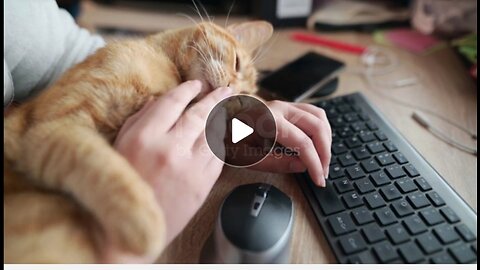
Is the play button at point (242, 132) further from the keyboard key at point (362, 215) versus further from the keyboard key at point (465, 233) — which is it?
the keyboard key at point (465, 233)

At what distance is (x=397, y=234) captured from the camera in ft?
1.76

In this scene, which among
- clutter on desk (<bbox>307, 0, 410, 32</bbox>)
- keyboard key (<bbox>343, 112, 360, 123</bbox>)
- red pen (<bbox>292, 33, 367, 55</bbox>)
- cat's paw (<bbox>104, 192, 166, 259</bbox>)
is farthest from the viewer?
clutter on desk (<bbox>307, 0, 410, 32</bbox>)

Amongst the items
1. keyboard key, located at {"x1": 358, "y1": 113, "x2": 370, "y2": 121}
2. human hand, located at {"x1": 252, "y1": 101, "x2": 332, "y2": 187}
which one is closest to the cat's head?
human hand, located at {"x1": 252, "y1": 101, "x2": 332, "y2": 187}

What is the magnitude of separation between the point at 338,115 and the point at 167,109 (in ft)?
1.17

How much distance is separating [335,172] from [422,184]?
0.42 ft

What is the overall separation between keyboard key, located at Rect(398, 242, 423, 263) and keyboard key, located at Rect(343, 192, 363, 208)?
0.29 feet

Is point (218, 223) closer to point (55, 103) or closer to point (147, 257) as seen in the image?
point (147, 257)

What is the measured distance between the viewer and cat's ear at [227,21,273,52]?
35.9 inches

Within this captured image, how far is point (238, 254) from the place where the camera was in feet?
1.63

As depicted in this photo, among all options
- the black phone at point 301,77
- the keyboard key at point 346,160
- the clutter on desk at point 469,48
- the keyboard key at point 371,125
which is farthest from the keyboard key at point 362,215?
the clutter on desk at point 469,48

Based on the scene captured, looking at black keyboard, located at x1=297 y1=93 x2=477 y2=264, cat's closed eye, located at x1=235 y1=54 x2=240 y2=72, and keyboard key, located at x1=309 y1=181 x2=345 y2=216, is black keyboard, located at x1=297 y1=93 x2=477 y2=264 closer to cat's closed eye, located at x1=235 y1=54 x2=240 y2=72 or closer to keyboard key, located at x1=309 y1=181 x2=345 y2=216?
keyboard key, located at x1=309 y1=181 x2=345 y2=216
